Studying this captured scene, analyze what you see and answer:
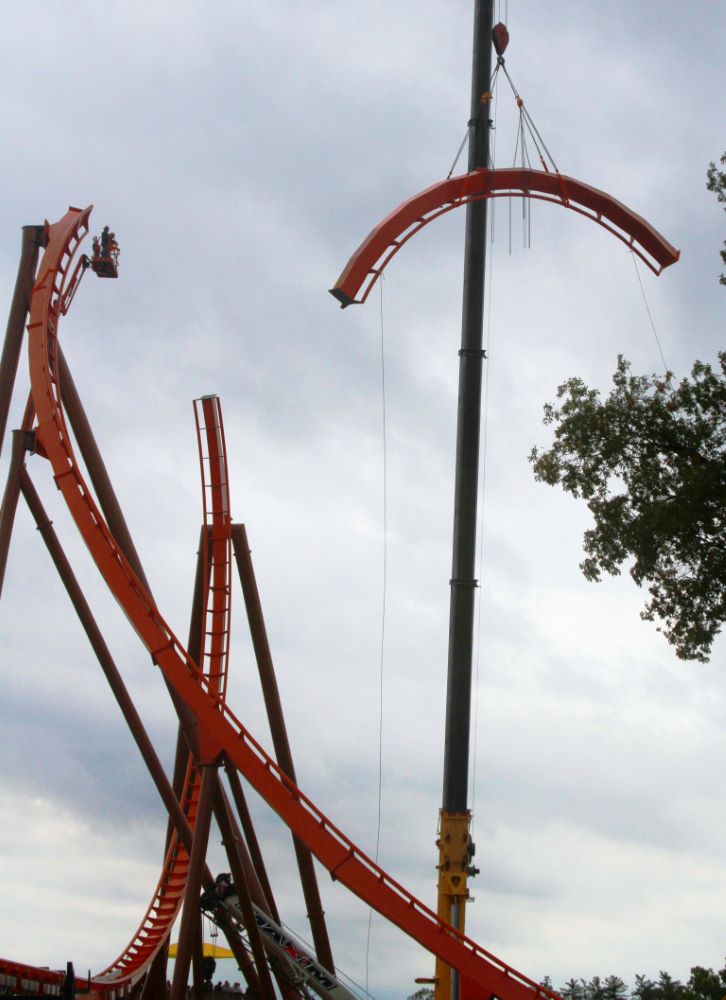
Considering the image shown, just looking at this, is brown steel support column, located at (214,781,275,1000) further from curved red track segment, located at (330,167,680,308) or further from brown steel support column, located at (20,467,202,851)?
curved red track segment, located at (330,167,680,308)

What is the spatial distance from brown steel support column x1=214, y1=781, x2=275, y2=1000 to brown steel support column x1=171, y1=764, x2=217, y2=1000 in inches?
15.6

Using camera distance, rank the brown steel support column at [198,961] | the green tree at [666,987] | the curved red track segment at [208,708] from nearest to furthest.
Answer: the curved red track segment at [208,708], the brown steel support column at [198,961], the green tree at [666,987]

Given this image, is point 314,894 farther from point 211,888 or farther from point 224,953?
point 224,953

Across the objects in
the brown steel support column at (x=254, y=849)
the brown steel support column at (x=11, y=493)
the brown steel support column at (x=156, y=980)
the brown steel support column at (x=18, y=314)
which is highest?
the brown steel support column at (x=18, y=314)

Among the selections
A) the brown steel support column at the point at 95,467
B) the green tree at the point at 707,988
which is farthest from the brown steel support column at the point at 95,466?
the green tree at the point at 707,988

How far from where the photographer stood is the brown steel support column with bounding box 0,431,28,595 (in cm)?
1631

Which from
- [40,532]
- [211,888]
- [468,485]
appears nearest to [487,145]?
[468,485]

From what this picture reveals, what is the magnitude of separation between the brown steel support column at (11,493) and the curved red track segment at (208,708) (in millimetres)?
331

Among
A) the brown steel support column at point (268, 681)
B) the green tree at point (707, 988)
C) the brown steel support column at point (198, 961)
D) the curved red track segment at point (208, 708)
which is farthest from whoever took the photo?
the green tree at point (707, 988)

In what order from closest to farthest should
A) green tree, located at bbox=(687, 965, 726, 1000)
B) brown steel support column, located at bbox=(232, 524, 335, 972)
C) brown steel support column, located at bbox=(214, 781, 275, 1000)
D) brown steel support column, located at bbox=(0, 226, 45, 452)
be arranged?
1. brown steel support column, located at bbox=(214, 781, 275, 1000)
2. brown steel support column, located at bbox=(0, 226, 45, 452)
3. brown steel support column, located at bbox=(232, 524, 335, 972)
4. green tree, located at bbox=(687, 965, 726, 1000)

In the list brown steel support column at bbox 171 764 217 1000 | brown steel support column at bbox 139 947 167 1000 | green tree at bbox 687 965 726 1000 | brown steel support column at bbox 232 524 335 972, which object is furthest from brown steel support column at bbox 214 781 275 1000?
green tree at bbox 687 965 726 1000

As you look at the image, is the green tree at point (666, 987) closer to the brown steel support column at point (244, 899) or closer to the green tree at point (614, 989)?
the green tree at point (614, 989)

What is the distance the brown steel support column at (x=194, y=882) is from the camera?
15.3 m

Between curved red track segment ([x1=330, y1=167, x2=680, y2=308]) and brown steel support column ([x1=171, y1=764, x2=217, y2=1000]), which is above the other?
curved red track segment ([x1=330, y1=167, x2=680, y2=308])
